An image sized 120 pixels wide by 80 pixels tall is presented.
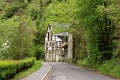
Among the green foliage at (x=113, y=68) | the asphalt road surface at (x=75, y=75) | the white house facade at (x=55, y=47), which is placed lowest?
the asphalt road surface at (x=75, y=75)

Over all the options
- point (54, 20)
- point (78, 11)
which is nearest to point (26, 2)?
point (54, 20)

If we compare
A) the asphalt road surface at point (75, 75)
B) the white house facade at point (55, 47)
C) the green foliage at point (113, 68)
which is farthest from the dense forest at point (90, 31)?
the white house facade at point (55, 47)

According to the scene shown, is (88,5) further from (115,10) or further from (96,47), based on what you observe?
(115,10)

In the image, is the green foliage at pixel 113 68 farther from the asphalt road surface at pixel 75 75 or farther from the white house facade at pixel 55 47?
the white house facade at pixel 55 47

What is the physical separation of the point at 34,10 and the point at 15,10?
8.25 meters

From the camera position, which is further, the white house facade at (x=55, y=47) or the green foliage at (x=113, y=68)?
the white house facade at (x=55, y=47)

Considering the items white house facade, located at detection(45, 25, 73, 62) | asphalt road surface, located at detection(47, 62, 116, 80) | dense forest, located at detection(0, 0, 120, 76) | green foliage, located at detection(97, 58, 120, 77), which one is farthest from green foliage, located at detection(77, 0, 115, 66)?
white house facade, located at detection(45, 25, 73, 62)

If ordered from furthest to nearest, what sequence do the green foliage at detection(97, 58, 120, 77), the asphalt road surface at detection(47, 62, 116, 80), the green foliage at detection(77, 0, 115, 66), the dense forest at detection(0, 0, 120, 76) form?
the green foliage at detection(77, 0, 115, 66), the dense forest at detection(0, 0, 120, 76), the green foliage at detection(97, 58, 120, 77), the asphalt road surface at detection(47, 62, 116, 80)

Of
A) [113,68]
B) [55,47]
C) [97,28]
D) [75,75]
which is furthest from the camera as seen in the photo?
[55,47]

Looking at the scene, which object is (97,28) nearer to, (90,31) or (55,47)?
(90,31)

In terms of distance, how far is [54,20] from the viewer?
2339 inches

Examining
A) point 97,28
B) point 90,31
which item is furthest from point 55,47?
point 97,28

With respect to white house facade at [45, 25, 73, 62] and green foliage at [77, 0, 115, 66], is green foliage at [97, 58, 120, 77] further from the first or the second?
white house facade at [45, 25, 73, 62]

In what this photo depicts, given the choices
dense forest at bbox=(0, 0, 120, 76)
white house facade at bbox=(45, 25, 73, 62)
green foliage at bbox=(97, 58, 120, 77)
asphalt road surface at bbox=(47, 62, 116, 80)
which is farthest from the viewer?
white house facade at bbox=(45, 25, 73, 62)
